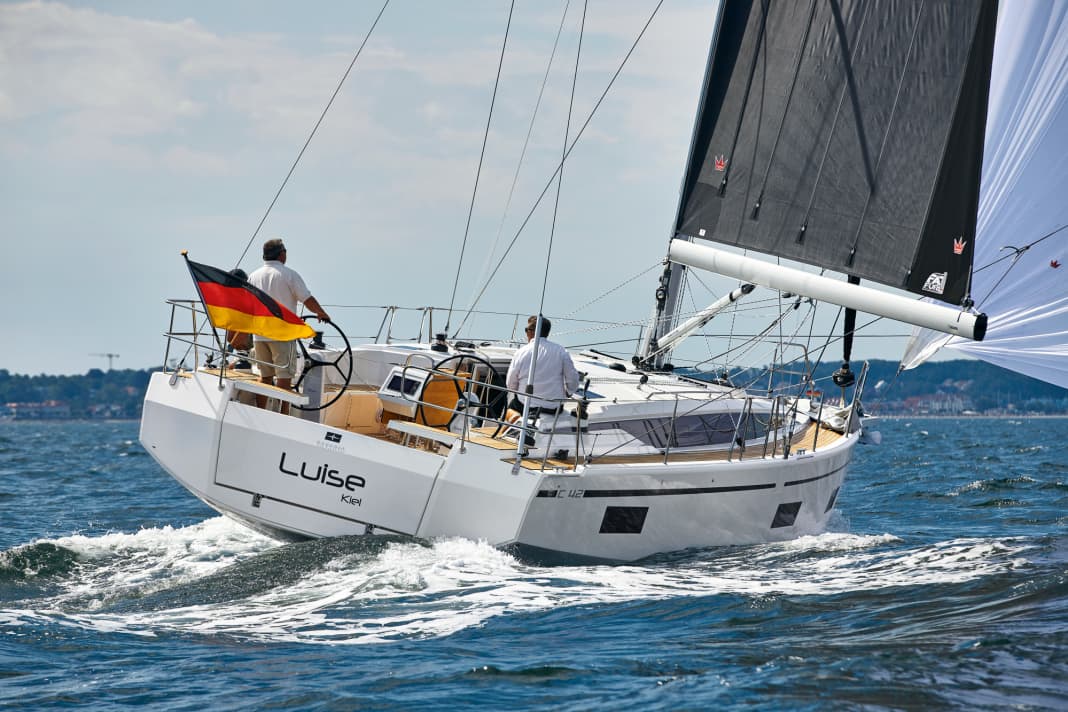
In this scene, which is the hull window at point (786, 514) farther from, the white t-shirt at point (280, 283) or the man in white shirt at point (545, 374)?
the white t-shirt at point (280, 283)

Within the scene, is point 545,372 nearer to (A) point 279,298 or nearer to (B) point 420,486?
(B) point 420,486

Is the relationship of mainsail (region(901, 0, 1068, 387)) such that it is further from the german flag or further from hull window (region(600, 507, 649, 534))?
the german flag

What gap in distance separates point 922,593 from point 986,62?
184 inches

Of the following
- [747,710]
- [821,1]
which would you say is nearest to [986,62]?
[821,1]

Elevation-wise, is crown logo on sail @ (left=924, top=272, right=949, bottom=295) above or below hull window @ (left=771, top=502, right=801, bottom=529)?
above

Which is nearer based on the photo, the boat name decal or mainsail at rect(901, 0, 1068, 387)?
the boat name decal

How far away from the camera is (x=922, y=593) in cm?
815

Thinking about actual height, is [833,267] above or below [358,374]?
above

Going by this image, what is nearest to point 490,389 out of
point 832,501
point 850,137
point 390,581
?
point 390,581

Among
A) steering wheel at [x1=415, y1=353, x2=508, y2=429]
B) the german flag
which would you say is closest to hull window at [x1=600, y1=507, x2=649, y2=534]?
steering wheel at [x1=415, y1=353, x2=508, y2=429]

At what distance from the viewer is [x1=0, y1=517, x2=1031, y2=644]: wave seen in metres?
7.60

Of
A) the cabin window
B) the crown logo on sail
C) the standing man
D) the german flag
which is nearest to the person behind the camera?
the german flag

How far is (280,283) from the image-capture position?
9820mm

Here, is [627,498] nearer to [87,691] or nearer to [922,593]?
[922,593]
